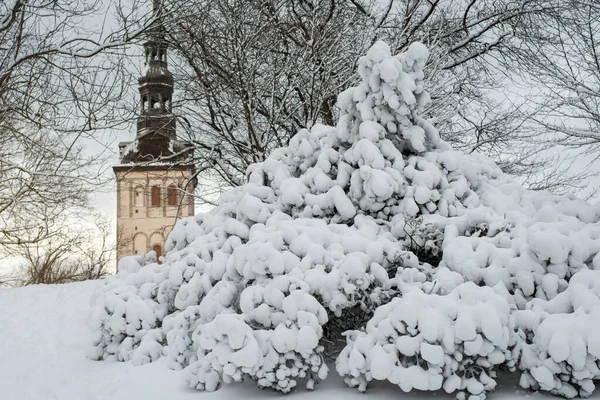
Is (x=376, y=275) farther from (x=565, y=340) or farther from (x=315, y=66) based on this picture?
(x=315, y=66)

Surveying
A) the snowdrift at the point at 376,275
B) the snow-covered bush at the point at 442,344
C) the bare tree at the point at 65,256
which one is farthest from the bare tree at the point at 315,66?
the bare tree at the point at 65,256

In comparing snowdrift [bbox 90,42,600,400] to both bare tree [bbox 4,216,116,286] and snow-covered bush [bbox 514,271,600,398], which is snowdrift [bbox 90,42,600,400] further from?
bare tree [bbox 4,216,116,286]

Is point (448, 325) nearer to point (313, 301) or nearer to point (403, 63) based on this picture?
point (313, 301)

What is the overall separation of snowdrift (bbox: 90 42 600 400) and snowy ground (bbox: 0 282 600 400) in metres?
0.11

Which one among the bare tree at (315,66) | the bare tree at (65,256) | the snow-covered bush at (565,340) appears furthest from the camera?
the bare tree at (65,256)

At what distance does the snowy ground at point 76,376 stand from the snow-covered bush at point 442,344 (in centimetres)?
21

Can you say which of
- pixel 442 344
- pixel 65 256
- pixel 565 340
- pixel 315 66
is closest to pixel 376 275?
pixel 442 344

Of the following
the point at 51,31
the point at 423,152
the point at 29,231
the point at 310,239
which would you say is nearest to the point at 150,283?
the point at 310,239

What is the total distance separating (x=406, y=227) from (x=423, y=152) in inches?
31.2

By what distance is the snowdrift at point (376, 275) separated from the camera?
2451mm

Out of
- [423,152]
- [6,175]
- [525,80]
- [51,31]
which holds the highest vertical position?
[51,31]

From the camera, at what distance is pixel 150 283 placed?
3938 millimetres

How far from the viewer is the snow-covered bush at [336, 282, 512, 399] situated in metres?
2.37

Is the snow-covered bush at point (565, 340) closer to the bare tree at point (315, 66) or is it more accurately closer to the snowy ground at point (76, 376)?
the snowy ground at point (76, 376)
